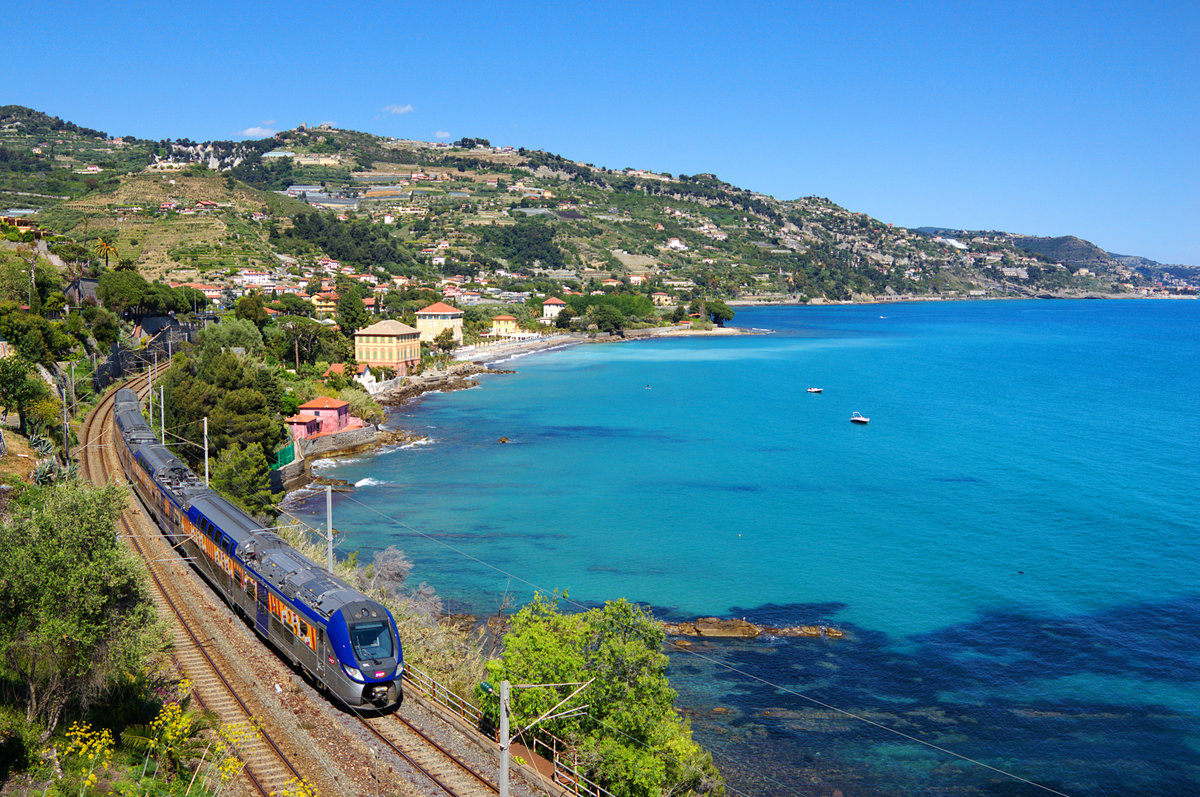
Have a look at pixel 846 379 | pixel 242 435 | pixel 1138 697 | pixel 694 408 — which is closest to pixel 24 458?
pixel 242 435

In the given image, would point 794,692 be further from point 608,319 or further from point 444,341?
point 608,319

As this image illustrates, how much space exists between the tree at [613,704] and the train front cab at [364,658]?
2.20 metres

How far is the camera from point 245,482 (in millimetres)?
36844

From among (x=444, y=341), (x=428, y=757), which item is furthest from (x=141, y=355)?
(x=428, y=757)

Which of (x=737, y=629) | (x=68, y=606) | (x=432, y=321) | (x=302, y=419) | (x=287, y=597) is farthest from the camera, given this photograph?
(x=432, y=321)

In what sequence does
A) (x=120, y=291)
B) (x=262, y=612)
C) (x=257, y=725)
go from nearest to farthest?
(x=257, y=725), (x=262, y=612), (x=120, y=291)

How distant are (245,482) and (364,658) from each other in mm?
22691

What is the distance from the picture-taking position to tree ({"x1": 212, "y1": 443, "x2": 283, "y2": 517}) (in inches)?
1419

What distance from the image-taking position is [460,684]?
20.5 meters

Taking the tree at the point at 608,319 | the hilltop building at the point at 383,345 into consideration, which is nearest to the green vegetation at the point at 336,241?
the tree at the point at 608,319

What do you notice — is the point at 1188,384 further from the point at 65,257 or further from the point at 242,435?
the point at 65,257

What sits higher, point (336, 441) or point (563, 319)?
point (563, 319)

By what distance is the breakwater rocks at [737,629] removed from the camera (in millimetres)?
31016

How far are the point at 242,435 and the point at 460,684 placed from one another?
2895 cm
